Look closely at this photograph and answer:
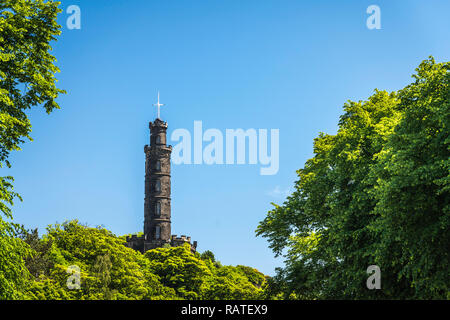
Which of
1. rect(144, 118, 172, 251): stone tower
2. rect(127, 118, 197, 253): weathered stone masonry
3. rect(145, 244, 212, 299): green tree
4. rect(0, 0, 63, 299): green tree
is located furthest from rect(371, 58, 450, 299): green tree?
rect(144, 118, 172, 251): stone tower

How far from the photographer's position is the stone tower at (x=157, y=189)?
10775 centimetres

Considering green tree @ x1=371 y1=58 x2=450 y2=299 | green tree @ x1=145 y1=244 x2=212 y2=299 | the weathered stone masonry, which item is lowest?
green tree @ x1=145 y1=244 x2=212 y2=299

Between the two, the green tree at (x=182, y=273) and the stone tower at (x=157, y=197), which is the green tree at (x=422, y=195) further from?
the stone tower at (x=157, y=197)

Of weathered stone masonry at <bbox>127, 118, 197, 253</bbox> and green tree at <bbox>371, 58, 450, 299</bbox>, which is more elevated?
weathered stone masonry at <bbox>127, 118, 197, 253</bbox>

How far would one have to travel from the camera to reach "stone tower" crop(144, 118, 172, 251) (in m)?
108

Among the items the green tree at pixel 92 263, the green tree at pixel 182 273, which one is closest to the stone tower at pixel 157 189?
the green tree at pixel 182 273

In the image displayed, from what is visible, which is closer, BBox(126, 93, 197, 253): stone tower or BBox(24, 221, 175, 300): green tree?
BBox(24, 221, 175, 300): green tree

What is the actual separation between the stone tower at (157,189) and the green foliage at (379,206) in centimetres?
7095

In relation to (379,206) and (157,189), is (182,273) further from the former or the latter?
(379,206)

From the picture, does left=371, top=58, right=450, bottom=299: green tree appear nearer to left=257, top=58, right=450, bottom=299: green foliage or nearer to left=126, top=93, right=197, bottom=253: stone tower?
left=257, top=58, right=450, bottom=299: green foliage

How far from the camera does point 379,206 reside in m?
22.7

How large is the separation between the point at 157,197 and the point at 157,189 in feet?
5.45

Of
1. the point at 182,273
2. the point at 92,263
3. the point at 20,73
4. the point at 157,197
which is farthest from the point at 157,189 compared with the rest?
the point at 20,73
